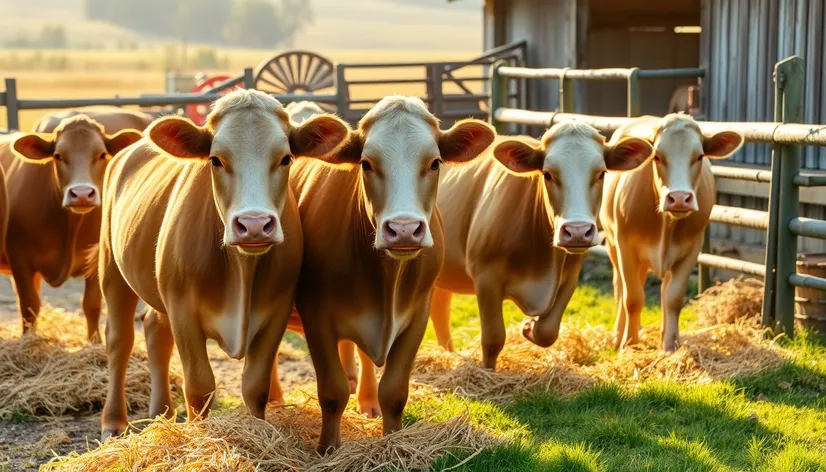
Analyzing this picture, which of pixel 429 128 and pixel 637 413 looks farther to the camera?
pixel 637 413

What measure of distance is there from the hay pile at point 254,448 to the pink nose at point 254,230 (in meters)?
0.90

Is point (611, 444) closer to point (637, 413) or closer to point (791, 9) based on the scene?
point (637, 413)

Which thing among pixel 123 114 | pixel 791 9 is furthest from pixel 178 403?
pixel 791 9

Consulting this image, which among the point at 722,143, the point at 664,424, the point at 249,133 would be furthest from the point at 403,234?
the point at 722,143

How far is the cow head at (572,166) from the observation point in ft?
18.8

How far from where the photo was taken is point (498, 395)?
6324 millimetres

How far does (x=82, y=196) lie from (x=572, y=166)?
340cm

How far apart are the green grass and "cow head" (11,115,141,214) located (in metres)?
2.88

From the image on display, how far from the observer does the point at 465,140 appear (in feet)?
16.8

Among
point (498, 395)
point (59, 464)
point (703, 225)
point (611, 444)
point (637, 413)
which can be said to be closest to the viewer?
point (59, 464)

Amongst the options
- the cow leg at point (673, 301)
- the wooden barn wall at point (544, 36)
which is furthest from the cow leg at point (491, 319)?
the wooden barn wall at point (544, 36)

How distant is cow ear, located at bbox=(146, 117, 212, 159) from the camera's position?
4773 millimetres

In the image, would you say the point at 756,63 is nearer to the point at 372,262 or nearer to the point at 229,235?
the point at 372,262

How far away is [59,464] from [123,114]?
6192mm
